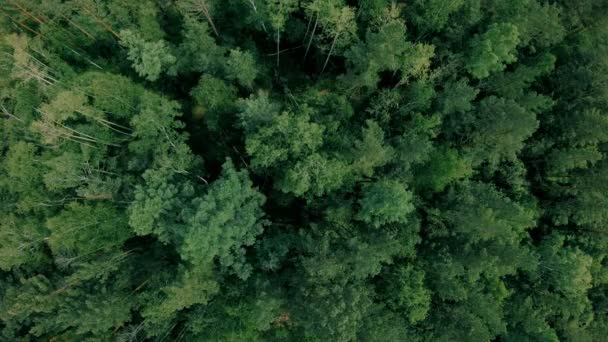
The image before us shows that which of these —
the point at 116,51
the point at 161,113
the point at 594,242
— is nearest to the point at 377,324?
the point at 594,242

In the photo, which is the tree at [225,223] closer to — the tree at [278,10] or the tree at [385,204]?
the tree at [385,204]

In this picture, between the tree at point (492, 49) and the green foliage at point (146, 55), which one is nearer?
the tree at point (492, 49)

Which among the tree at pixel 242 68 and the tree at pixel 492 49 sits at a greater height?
the tree at pixel 492 49

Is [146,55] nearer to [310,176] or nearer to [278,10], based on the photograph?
[278,10]

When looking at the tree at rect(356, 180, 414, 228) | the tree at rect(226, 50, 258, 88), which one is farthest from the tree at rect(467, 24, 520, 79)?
the tree at rect(226, 50, 258, 88)

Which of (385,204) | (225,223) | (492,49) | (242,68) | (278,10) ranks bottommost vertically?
(225,223)

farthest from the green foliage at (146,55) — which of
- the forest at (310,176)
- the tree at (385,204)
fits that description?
→ the tree at (385,204)

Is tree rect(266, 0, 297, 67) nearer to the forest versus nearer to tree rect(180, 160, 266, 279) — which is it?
the forest

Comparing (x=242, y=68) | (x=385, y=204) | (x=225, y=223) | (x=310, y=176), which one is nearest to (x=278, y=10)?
(x=242, y=68)

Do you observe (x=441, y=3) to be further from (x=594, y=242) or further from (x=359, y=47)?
(x=594, y=242)
